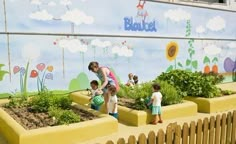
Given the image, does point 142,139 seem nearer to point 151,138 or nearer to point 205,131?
point 151,138

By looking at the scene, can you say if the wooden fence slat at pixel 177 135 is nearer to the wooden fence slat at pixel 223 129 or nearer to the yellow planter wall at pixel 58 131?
the wooden fence slat at pixel 223 129

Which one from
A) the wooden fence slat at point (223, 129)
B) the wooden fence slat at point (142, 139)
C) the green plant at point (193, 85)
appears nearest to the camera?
the wooden fence slat at point (142, 139)

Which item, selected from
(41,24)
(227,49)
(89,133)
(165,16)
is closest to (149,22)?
(165,16)

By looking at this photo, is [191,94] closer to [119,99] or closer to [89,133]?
[119,99]

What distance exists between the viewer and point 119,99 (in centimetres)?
1091

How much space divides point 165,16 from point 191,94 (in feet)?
17.0

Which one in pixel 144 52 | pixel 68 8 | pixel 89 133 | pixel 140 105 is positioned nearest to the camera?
pixel 89 133

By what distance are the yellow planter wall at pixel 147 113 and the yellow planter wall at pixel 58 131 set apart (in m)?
0.97

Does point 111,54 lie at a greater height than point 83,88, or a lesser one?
greater

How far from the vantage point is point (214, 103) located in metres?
10.5

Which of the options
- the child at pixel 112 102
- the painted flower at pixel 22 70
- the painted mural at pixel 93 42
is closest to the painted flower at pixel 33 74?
the painted mural at pixel 93 42

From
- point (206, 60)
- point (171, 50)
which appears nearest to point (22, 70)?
point (171, 50)

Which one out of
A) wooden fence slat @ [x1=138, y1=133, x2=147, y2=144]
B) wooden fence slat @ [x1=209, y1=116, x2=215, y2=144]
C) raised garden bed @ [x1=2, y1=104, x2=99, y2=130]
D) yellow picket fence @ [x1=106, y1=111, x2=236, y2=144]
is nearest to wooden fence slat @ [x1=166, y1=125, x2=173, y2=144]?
yellow picket fence @ [x1=106, y1=111, x2=236, y2=144]

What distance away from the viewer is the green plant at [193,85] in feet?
36.5
